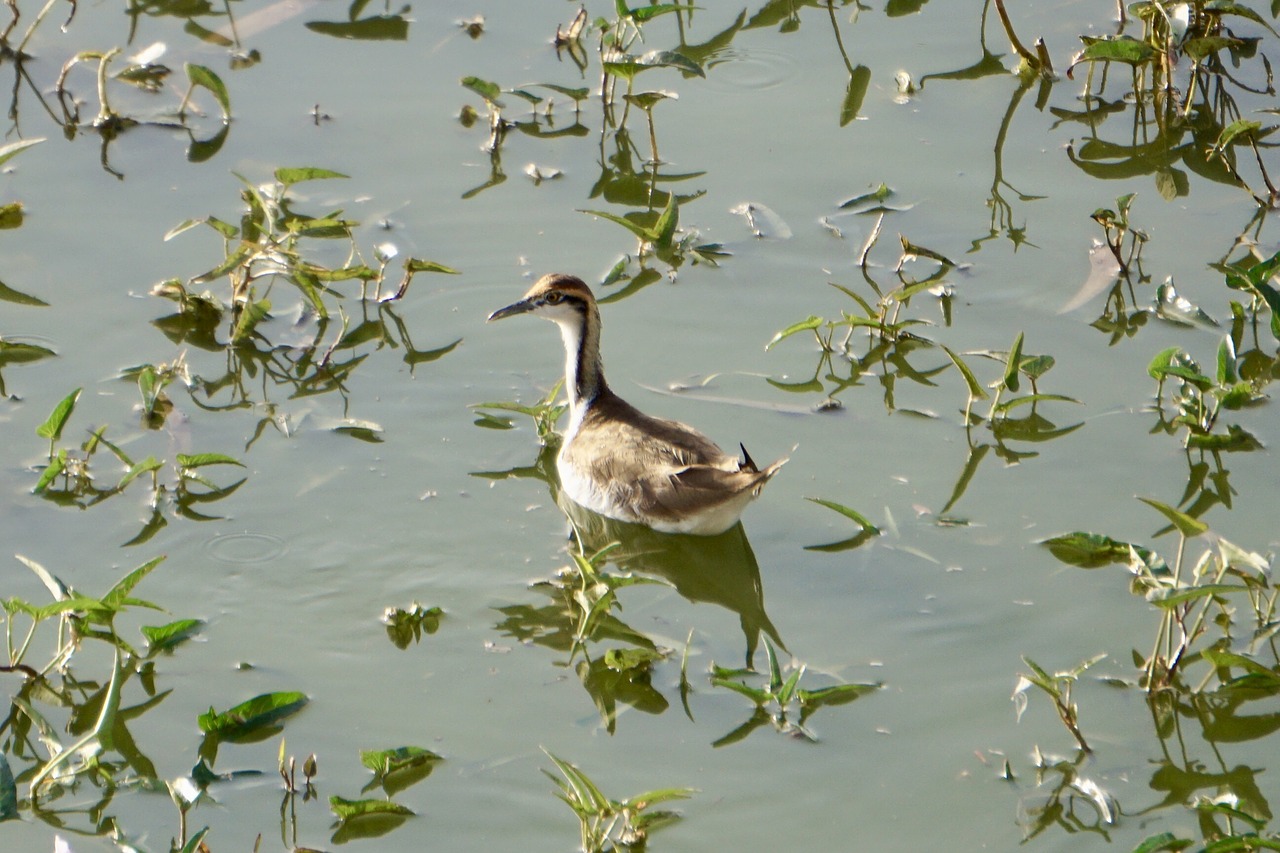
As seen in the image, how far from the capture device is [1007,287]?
28.4 ft

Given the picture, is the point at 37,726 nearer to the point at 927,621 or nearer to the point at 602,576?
the point at 602,576

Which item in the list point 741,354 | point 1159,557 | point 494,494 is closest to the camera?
point 1159,557

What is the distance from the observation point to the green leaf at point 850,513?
6.85m

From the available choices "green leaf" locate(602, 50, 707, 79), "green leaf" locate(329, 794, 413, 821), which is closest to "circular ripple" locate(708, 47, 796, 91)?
"green leaf" locate(602, 50, 707, 79)

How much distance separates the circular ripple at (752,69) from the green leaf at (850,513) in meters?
3.95

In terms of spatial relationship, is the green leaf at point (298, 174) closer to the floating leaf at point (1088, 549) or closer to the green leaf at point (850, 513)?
the green leaf at point (850, 513)

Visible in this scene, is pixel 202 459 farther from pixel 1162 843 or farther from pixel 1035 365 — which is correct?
pixel 1162 843

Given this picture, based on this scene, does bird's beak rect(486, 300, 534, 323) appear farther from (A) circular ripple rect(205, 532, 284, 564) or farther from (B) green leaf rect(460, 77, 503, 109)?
(B) green leaf rect(460, 77, 503, 109)

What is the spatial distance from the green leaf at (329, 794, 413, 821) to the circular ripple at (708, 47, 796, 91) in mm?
5804

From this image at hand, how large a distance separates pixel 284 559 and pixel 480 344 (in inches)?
73.0

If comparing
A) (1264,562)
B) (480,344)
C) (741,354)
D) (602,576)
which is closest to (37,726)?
(602,576)

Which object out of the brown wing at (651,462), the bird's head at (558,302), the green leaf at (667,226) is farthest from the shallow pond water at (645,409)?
the bird's head at (558,302)

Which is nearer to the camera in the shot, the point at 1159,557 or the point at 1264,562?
the point at 1264,562

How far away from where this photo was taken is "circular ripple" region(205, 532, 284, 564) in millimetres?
6988
